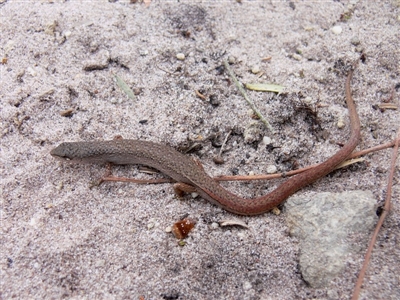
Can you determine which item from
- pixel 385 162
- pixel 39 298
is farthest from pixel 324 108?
pixel 39 298

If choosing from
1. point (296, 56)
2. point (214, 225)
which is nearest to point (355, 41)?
point (296, 56)

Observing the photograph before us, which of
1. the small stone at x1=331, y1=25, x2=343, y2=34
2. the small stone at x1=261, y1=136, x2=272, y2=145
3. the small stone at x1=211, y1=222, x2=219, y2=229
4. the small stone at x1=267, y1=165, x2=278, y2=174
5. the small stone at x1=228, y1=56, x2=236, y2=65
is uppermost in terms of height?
the small stone at x1=331, y1=25, x2=343, y2=34

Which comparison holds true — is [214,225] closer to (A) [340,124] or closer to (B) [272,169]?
(B) [272,169]

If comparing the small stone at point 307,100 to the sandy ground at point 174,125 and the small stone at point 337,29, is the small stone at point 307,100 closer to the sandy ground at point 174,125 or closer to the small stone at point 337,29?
the sandy ground at point 174,125

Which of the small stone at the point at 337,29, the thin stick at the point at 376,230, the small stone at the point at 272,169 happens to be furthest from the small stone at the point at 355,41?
the small stone at the point at 272,169

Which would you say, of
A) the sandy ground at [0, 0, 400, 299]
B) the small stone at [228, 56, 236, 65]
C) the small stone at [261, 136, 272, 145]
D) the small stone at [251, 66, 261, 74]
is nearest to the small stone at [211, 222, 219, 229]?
the sandy ground at [0, 0, 400, 299]

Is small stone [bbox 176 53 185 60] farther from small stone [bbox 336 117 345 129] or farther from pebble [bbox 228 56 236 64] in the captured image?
small stone [bbox 336 117 345 129]

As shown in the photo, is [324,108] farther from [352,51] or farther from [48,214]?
[48,214]

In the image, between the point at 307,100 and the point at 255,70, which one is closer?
the point at 307,100
